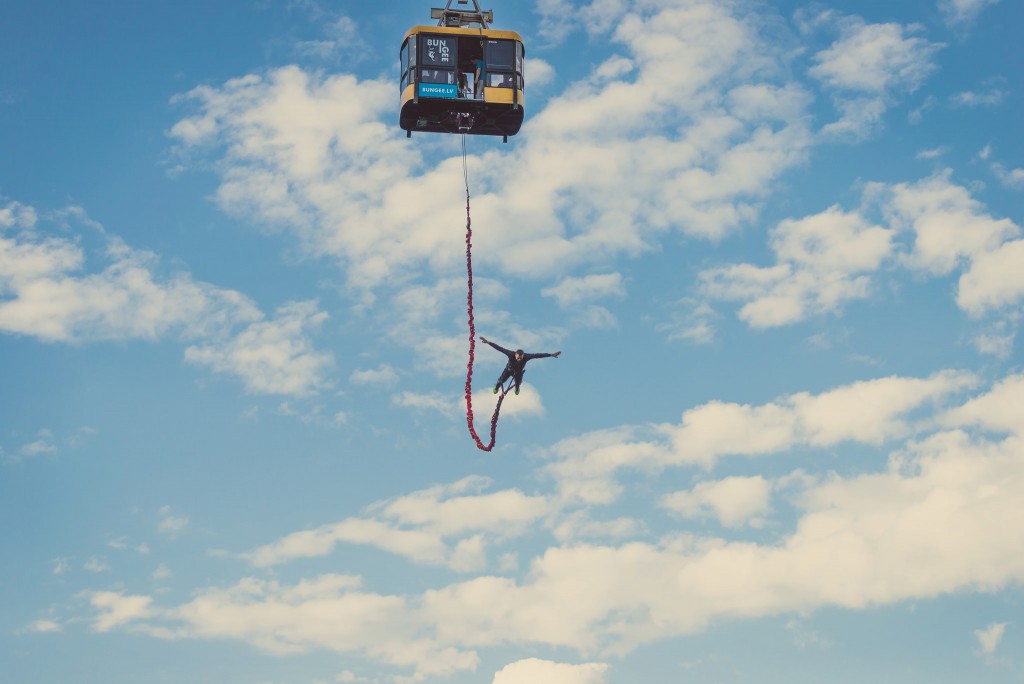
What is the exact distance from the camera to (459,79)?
6312 cm

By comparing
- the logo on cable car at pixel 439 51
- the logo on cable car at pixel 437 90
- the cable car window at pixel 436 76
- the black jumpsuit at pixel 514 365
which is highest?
the logo on cable car at pixel 439 51

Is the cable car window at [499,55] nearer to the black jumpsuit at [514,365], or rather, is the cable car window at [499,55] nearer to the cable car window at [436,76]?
the cable car window at [436,76]

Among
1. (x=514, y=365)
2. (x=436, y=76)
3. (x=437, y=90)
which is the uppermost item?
(x=436, y=76)

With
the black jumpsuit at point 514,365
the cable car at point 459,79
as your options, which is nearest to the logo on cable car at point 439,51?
the cable car at point 459,79

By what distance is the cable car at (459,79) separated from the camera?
6278 cm

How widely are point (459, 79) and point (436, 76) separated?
89cm

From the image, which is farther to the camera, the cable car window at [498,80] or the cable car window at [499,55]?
the cable car window at [499,55]

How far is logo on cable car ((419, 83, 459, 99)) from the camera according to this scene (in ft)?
205

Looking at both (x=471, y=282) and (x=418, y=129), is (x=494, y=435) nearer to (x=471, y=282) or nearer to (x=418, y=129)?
(x=471, y=282)

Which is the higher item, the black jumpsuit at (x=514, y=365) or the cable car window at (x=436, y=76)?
the cable car window at (x=436, y=76)

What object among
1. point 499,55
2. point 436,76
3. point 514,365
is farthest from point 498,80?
point 514,365

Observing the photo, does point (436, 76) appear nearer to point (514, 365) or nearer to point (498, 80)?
point (498, 80)

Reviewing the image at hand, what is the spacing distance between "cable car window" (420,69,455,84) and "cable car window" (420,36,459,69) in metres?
0.23

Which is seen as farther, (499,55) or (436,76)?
(499,55)
